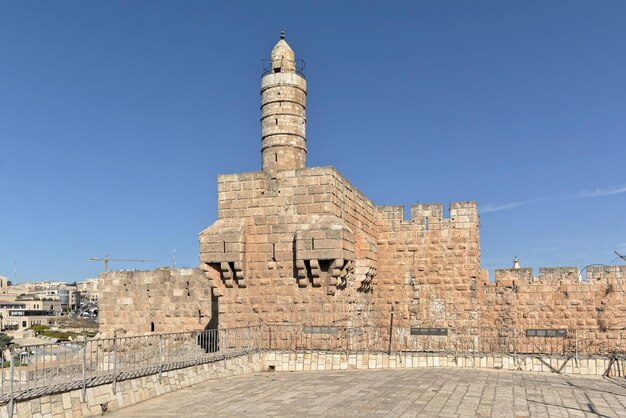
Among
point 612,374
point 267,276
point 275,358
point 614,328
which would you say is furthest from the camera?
point 614,328

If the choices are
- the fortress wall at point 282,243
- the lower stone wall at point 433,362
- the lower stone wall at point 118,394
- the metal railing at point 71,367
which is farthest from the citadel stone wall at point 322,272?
the lower stone wall at point 118,394

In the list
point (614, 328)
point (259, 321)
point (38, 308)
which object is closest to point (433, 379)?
point (259, 321)

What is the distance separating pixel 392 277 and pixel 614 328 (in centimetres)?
583

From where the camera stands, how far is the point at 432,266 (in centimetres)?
1638

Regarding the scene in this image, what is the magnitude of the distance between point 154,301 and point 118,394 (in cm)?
1129

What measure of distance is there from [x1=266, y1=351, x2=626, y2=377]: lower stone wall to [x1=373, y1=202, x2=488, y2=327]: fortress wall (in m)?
4.32

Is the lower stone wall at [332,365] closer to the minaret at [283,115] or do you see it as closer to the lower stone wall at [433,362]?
the lower stone wall at [433,362]

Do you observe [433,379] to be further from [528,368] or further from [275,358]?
[275,358]

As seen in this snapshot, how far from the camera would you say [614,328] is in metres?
15.3

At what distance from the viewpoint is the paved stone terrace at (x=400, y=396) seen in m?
7.52

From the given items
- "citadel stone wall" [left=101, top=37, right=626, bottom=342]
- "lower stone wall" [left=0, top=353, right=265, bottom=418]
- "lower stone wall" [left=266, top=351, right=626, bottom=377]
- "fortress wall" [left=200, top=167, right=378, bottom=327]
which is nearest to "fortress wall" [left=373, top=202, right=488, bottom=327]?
"citadel stone wall" [left=101, top=37, right=626, bottom=342]

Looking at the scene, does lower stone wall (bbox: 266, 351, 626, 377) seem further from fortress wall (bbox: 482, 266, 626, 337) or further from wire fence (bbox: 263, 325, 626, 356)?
fortress wall (bbox: 482, 266, 626, 337)

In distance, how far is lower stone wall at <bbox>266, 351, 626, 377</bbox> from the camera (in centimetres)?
1112

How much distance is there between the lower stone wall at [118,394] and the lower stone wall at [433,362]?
126cm
